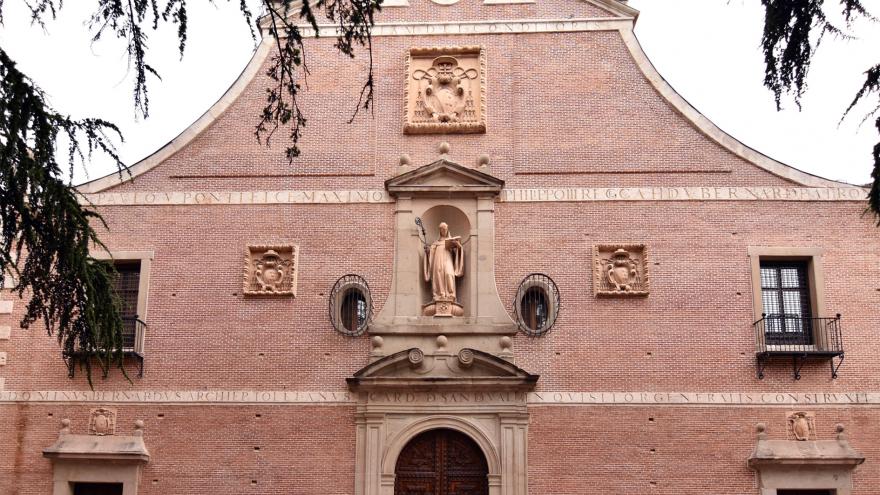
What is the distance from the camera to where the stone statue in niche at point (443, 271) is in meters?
17.4

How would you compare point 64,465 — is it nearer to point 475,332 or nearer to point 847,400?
point 475,332

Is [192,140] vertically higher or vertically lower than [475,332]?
higher

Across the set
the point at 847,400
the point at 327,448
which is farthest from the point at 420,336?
the point at 847,400

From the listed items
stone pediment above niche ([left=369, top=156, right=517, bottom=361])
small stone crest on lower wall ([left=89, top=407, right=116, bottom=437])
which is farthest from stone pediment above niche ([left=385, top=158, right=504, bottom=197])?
small stone crest on lower wall ([left=89, top=407, right=116, bottom=437])

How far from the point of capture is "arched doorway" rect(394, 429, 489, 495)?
16.8m

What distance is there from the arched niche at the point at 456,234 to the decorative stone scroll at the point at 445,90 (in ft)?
4.64

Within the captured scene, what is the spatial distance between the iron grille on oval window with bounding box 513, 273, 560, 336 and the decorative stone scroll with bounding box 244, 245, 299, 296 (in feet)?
12.0

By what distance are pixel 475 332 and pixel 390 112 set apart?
420 cm

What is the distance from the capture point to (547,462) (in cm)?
1669

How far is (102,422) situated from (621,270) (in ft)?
28.0

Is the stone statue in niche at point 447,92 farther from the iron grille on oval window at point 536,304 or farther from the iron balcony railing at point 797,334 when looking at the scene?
the iron balcony railing at point 797,334

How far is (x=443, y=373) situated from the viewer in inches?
672

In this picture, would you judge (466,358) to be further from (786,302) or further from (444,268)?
(786,302)

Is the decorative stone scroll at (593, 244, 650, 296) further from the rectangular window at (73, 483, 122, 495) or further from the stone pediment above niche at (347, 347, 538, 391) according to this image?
the rectangular window at (73, 483, 122, 495)
